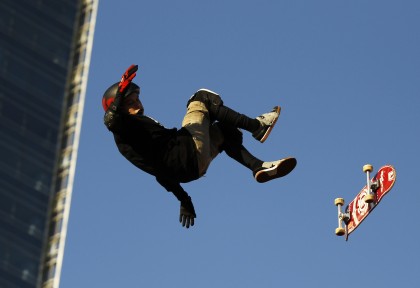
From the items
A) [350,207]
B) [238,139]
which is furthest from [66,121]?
[238,139]

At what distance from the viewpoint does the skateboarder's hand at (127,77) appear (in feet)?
56.4

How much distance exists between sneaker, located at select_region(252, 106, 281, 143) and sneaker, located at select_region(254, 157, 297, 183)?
1.35ft

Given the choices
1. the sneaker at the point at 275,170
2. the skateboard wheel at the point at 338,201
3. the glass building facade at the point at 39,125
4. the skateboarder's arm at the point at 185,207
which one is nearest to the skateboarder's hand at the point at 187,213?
the skateboarder's arm at the point at 185,207

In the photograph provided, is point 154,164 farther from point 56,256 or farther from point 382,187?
point 56,256

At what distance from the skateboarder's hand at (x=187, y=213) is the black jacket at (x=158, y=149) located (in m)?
1.20

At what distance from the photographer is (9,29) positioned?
97.4m

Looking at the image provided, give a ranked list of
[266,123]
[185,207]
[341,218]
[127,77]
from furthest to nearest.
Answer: [341,218] < [185,207] < [266,123] < [127,77]

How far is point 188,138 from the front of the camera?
18.6m

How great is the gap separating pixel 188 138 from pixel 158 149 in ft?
1.53

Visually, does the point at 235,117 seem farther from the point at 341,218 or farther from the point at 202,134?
the point at 341,218

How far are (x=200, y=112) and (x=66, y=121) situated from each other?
249 feet

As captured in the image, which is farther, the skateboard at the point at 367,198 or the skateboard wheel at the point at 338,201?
the skateboard wheel at the point at 338,201

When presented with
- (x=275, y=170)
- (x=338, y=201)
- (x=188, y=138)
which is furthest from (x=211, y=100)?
(x=338, y=201)

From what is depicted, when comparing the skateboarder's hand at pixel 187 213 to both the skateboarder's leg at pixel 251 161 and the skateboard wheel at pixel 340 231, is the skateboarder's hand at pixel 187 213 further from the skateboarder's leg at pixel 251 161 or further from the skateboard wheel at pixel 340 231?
the skateboard wheel at pixel 340 231
